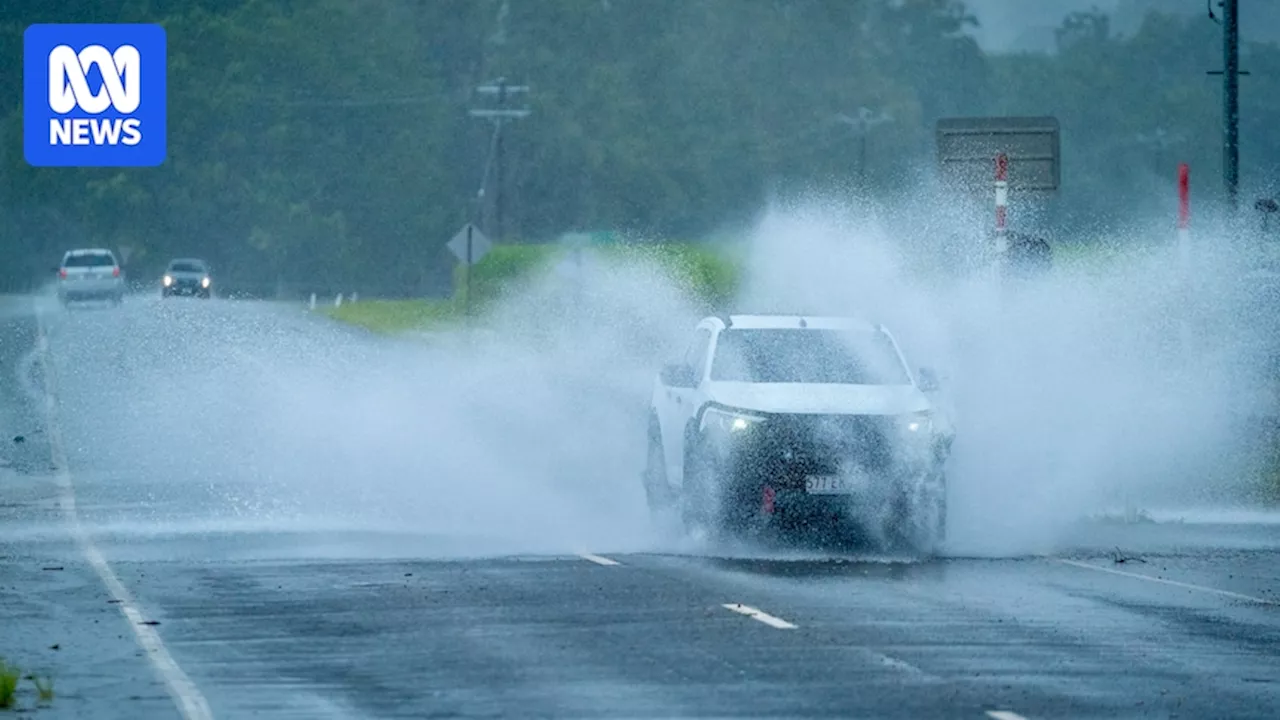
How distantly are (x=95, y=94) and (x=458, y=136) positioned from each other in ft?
297

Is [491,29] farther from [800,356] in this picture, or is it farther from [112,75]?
[800,356]

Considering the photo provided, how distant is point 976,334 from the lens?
94.7ft

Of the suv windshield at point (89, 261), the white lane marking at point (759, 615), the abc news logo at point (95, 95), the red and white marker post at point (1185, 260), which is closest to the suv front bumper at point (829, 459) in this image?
the white lane marking at point (759, 615)

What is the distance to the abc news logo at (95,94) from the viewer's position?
141ft

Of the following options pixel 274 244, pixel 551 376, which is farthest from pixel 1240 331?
pixel 274 244

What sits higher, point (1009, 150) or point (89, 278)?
point (89, 278)

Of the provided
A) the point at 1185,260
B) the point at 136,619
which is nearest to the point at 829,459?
the point at 136,619

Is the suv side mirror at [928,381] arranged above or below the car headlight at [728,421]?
above

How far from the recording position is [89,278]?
86.4m

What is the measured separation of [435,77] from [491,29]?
3.69 meters

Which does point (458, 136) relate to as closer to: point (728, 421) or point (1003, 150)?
point (1003, 150)

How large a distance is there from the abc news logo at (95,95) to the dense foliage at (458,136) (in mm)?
71699

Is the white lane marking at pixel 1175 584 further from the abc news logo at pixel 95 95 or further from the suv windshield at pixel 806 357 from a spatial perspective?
the abc news logo at pixel 95 95

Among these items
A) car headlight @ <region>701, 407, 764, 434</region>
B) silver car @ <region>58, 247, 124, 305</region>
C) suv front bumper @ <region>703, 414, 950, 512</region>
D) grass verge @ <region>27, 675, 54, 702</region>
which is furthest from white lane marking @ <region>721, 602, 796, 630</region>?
silver car @ <region>58, 247, 124, 305</region>
